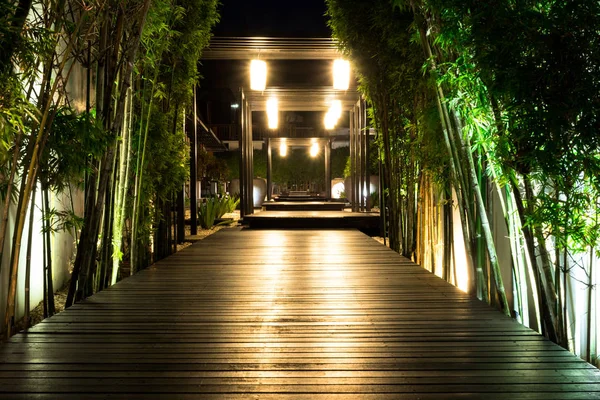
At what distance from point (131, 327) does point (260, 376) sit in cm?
75

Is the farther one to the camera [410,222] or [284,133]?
[284,133]

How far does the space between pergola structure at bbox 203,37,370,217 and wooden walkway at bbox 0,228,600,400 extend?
4.10 m

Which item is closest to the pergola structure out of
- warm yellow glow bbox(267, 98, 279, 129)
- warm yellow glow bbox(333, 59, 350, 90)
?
warm yellow glow bbox(267, 98, 279, 129)

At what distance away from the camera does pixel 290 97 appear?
8648 millimetres

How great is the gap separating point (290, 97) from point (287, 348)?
7233 millimetres

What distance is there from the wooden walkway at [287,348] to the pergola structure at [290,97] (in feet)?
13.5

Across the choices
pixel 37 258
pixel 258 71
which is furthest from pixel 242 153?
pixel 37 258

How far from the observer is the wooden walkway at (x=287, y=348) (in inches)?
55.5

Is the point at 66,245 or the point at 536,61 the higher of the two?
the point at 536,61

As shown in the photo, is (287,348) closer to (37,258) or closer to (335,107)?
(37,258)

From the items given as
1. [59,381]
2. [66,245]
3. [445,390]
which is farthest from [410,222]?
[59,381]

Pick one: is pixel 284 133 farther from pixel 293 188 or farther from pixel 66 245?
pixel 66 245

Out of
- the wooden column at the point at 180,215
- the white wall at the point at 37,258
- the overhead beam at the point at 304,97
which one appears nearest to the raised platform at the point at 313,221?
the wooden column at the point at 180,215

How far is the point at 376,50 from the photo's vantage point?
181 inches
